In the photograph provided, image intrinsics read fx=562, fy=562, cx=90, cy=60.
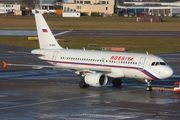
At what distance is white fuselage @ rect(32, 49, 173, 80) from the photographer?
49.4 meters

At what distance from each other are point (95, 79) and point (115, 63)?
9.24 ft

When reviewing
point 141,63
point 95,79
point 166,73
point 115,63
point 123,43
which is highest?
point 141,63

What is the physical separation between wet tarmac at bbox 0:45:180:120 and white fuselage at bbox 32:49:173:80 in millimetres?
1651

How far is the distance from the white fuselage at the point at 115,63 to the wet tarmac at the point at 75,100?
165cm

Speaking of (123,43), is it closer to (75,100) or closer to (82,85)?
(82,85)

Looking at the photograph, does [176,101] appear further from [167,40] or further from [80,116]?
[167,40]

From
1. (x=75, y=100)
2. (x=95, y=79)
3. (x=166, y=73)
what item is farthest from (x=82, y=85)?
(x=166, y=73)

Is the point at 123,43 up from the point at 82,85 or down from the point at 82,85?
down

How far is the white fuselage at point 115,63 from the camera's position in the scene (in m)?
49.4

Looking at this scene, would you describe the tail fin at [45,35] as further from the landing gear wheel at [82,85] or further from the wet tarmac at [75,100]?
the landing gear wheel at [82,85]

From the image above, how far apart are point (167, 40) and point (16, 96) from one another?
68.4 m

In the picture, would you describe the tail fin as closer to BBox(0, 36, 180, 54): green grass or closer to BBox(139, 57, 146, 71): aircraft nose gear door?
BBox(139, 57, 146, 71): aircraft nose gear door

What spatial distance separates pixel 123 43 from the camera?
103938mm

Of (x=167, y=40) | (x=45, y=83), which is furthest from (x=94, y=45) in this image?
(x=45, y=83)
